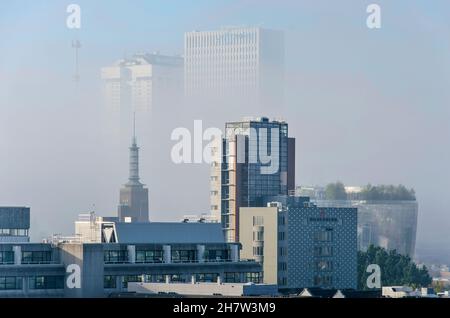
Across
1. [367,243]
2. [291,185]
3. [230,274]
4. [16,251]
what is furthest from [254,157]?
[16,251]

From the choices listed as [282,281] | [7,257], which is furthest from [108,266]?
[282,281]

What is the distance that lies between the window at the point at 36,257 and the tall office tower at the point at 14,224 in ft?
10.3

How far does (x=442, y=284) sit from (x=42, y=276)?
64.6 feet

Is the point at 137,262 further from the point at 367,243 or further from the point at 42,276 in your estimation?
the point at 367,243

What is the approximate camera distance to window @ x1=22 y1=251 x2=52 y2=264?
88.8 feet

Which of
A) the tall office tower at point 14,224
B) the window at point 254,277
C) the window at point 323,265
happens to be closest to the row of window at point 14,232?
the tall office tower at point 14,224

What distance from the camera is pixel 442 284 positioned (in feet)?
140

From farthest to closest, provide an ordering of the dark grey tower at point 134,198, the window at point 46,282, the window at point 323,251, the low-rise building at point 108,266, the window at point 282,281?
the window at point 323,251 → the window at point 282,281 → the dark grey tower at point 134,198 → the low-rise building at point 108,266 → the window at point 46,282

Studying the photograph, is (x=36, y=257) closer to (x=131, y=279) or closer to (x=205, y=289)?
(x=131, y=279)

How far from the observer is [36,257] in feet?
89.8

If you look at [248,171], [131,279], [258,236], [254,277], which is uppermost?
[248,171]

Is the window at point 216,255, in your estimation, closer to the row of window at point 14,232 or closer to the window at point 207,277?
the window at point 207,277

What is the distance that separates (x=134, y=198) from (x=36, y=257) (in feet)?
31.7

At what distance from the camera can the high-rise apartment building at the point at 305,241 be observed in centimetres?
3994
